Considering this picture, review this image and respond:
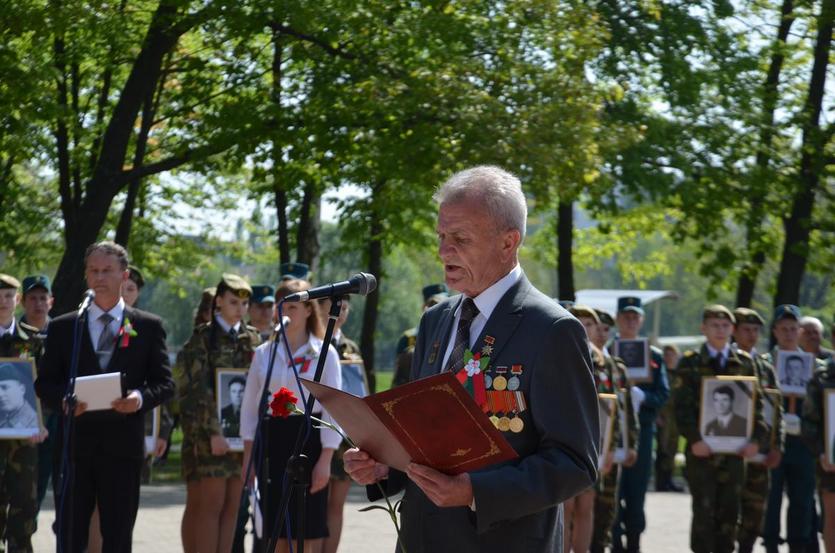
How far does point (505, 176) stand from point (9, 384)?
6357mm

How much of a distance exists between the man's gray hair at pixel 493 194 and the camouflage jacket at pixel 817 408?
Result: 7.89 meters

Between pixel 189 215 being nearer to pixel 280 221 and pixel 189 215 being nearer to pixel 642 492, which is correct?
pixel 280 221

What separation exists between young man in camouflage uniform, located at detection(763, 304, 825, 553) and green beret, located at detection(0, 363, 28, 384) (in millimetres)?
7079

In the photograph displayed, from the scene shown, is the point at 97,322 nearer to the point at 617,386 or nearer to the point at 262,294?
the point at 262,294

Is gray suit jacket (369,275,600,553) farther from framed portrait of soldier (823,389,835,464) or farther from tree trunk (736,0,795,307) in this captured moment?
tree trunk (736,0,795,307)

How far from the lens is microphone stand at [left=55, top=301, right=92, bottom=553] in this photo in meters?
8.17

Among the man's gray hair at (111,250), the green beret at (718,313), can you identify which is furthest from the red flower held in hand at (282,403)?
the green beret at (718,313)

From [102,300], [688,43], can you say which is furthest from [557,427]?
[688,43]

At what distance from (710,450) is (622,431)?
2.76 ft

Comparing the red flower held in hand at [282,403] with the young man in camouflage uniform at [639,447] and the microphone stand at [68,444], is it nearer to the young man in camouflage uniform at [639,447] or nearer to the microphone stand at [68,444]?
the microphone stand at [68,444]

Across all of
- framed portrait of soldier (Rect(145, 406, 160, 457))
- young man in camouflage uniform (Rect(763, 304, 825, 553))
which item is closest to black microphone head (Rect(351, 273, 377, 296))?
framed portrait of soldier (Rect(145, 406, 160, 457))

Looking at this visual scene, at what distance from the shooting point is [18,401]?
9930mm

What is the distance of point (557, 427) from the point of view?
170 inches

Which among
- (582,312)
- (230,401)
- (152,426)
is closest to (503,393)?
(230,401)
